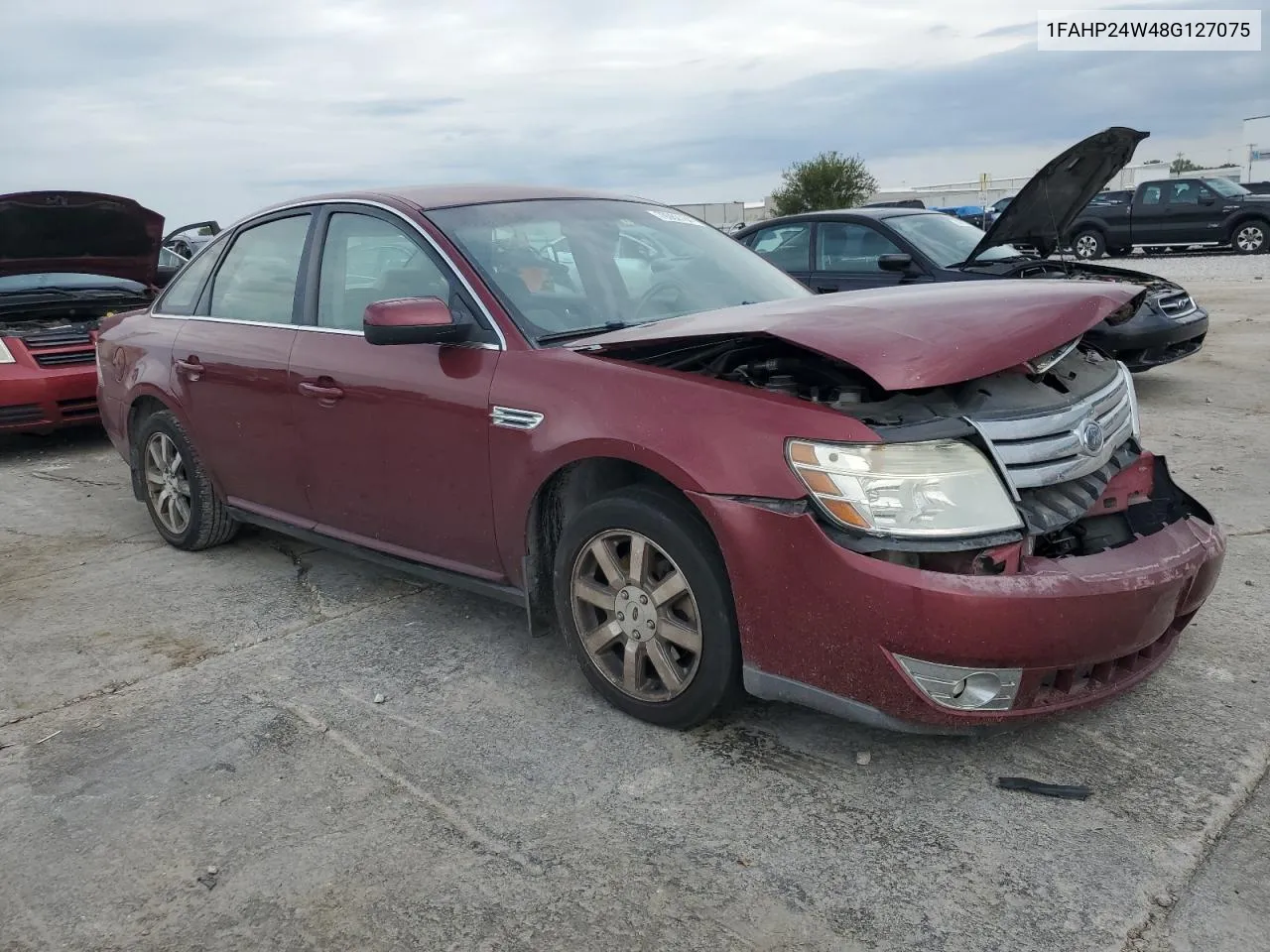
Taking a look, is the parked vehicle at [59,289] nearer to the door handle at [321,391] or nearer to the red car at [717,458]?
the red car at [717,458]

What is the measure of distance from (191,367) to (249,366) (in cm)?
54

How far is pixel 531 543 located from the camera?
11.1 ft

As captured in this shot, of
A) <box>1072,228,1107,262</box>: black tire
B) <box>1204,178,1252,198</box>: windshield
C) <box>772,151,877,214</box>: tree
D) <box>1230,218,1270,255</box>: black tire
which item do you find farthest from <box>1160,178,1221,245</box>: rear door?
<box>772,151,877,214</box>: tree

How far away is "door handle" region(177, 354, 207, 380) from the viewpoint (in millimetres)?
4598

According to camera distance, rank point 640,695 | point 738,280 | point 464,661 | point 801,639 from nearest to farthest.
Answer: point 801,639 → point 640,695 → point 464,661 → point 738,280

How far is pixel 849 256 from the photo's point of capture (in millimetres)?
8453

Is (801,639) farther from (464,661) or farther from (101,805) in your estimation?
(101,805)

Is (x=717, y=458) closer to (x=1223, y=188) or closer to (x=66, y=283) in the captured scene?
(x=66, y=283)

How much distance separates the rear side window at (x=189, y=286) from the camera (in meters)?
4.88

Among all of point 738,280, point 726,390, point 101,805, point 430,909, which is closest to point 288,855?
point 430,909

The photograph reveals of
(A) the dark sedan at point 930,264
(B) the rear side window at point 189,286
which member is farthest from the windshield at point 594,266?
(A) the dark sedan at point 930,264

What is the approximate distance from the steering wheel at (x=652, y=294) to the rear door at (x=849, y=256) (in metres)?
4.46

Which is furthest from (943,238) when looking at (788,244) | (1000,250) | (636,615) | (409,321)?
(636,615)

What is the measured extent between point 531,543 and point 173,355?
2378 millimetres
